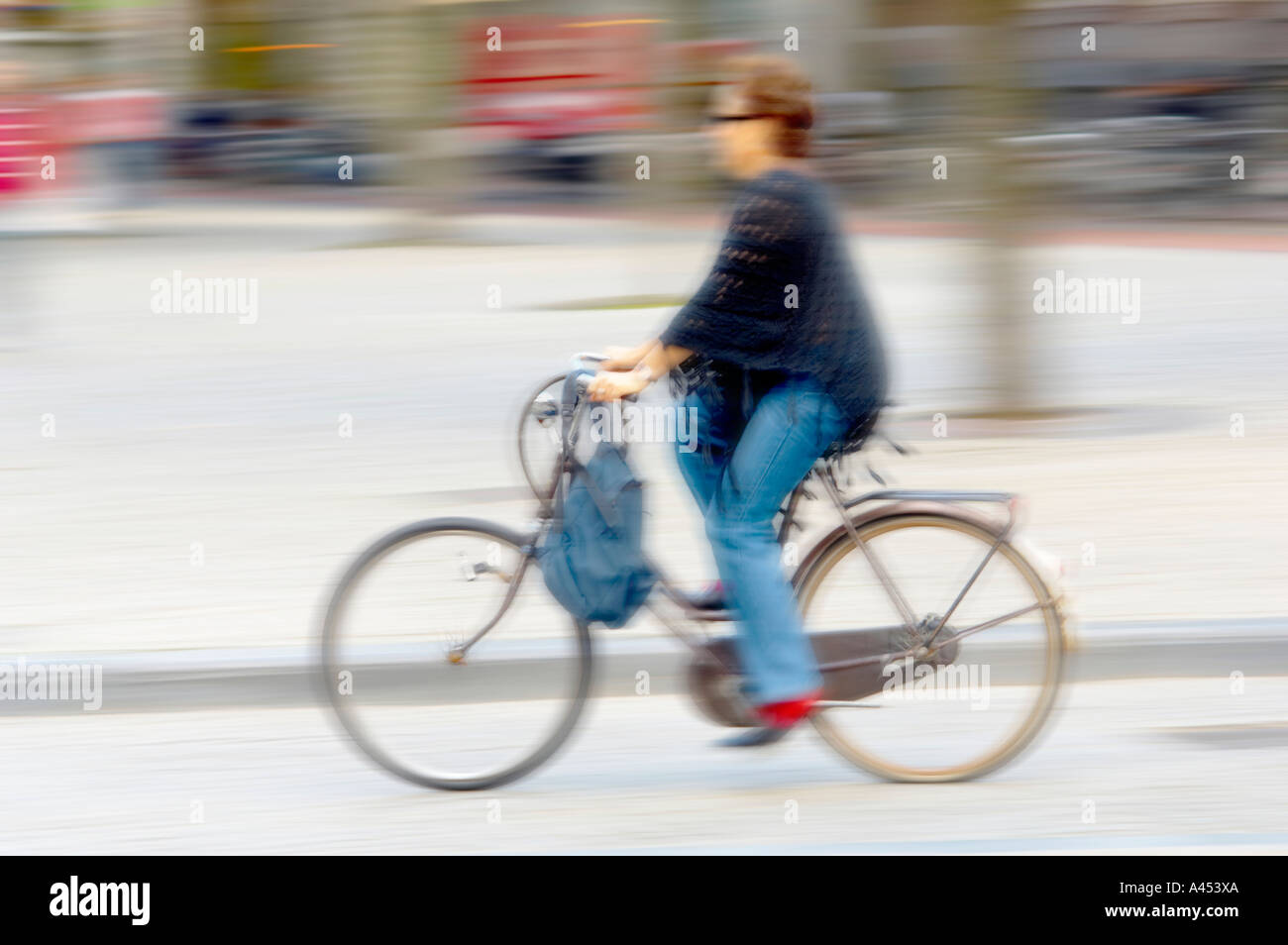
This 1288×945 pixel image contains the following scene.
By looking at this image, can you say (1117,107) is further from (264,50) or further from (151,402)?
(151,402)

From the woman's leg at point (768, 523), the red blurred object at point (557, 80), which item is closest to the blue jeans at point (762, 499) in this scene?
the woman's leg at point (768, 523)

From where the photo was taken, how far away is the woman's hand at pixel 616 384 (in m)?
4.32

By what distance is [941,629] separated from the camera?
464cm

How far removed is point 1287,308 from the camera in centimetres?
1323

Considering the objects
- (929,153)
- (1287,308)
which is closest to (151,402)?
(1287,308)

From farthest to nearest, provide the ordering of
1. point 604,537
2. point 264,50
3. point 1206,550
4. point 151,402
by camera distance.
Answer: point 264,50 → point 151,402 → point 1206,550 → point 604,537

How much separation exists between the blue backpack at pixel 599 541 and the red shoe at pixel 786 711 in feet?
1.35

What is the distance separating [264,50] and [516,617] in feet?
85.9

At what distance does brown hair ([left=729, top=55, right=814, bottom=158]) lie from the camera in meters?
4.30


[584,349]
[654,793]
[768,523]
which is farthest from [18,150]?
[768,523]

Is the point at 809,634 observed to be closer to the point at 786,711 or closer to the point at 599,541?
the point at 786,711

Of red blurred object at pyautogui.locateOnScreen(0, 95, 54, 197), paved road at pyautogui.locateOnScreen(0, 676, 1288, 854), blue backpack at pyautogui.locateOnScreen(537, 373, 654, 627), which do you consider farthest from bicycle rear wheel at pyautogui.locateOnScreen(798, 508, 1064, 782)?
red blurred object at pyautogui.locateOnScreen(0, 95, 54, 197)

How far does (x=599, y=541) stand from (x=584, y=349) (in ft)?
24.2

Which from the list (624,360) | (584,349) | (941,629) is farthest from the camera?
(584,349)
